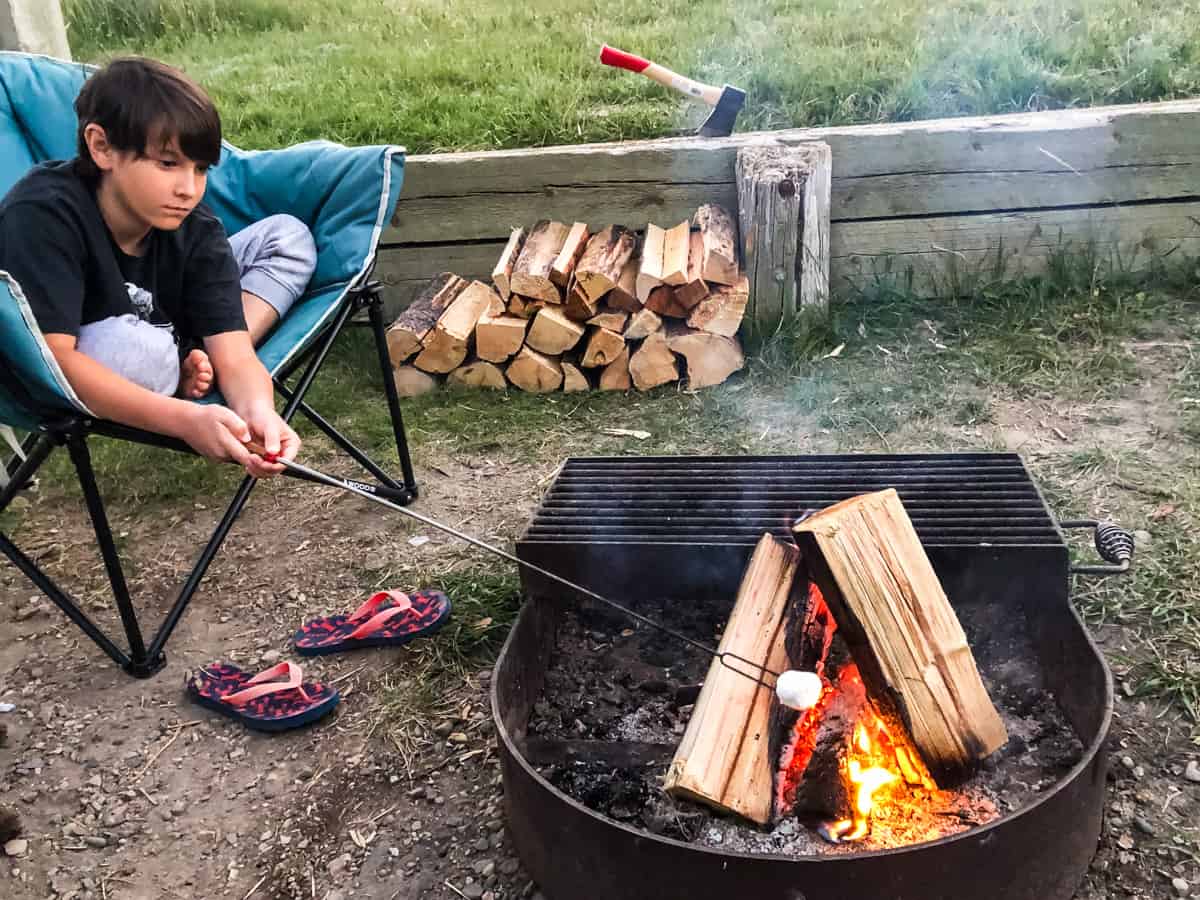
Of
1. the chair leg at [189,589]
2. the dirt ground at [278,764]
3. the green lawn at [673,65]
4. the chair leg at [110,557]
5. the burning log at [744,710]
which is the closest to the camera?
the burning log at [744,710]

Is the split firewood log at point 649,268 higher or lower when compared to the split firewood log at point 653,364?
higher

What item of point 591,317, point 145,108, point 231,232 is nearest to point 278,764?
point 145,108

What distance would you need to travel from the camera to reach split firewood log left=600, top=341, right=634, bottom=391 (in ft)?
12.3

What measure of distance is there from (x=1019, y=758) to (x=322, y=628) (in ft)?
5.31

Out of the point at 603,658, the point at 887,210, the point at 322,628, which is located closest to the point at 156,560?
the point at 322,628

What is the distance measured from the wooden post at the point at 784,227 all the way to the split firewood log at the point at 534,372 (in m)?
0.75

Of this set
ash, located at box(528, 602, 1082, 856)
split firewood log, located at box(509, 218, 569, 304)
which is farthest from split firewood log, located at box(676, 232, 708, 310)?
ash, located at box(528, 602, 1082, 856)

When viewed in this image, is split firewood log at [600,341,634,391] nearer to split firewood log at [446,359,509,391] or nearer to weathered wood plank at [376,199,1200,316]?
split firewood log at [446,359,509,391]

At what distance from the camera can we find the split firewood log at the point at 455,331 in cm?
373

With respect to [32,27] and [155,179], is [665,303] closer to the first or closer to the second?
[155,179]

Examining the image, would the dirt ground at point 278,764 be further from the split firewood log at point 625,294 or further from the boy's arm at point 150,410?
the split firewood log at point 625,294

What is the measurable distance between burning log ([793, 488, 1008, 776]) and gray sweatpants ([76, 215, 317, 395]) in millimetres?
1512

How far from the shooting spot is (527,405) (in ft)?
12.2

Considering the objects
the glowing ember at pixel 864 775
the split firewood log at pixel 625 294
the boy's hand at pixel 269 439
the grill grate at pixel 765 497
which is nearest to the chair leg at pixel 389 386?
the boy's hand at pixel 269 439
